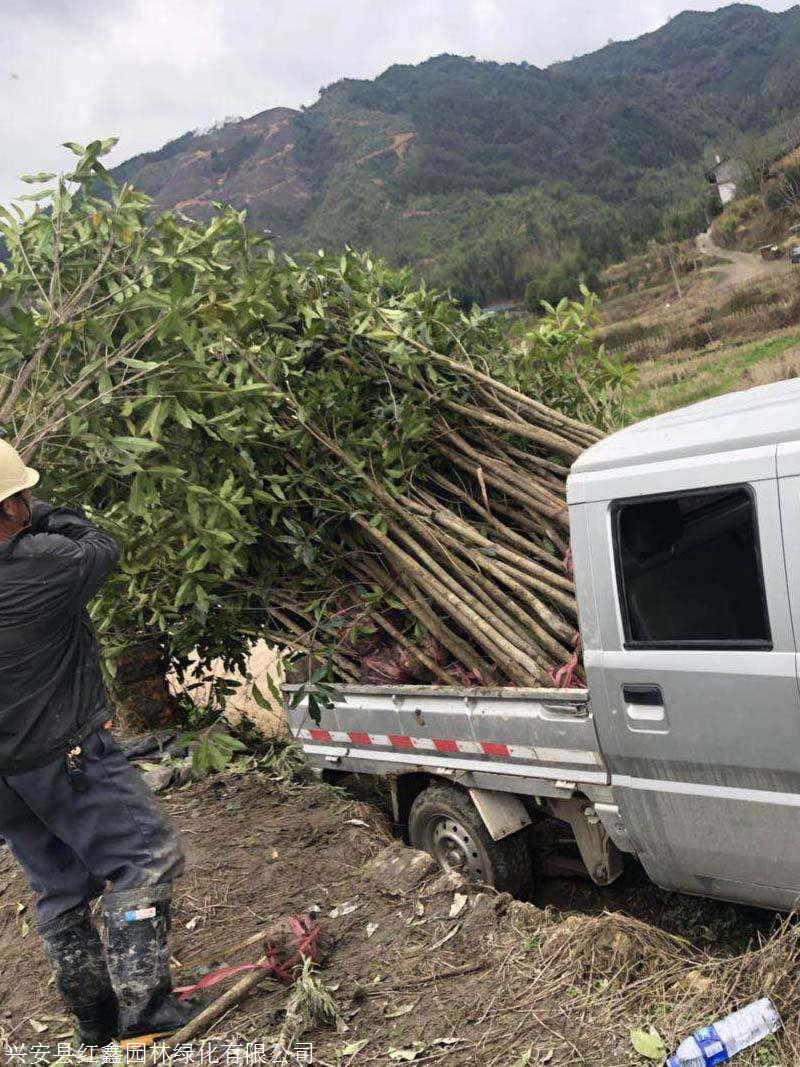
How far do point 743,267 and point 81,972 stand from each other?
185 feet

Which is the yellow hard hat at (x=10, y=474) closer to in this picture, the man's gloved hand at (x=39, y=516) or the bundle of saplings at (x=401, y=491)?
the man's gloved hand at (x=39, y=516)

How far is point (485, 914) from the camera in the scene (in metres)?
4.20

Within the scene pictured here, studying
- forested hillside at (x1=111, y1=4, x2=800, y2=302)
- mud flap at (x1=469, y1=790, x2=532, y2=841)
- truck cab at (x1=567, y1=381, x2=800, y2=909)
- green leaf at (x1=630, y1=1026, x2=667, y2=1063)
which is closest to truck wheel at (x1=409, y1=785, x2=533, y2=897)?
mud flap at (x1=469, y1=790, x2=532, y2=841)

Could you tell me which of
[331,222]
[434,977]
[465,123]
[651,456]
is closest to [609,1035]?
[434,977]

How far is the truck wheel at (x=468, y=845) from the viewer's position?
4.73 meters

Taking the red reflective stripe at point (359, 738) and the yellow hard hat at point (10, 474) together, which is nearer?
the yellow hard hat at point (10, 474)

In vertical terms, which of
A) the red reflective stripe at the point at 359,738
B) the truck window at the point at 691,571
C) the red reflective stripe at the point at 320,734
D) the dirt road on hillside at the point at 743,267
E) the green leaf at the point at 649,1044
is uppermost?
the dirt road on hillside at the point at 743,267

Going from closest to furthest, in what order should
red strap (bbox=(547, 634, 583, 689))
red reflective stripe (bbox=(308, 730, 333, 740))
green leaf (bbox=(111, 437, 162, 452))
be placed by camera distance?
green leaf (bbox=(111, 437, 162, 452)), red strap (bbox=(547, 634, 583, 689)), red reflective stripe (bbox=(308, 730, 333, 740))

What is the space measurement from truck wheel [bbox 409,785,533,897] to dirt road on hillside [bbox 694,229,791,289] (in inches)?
1718

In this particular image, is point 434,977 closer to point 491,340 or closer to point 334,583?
point 334,583

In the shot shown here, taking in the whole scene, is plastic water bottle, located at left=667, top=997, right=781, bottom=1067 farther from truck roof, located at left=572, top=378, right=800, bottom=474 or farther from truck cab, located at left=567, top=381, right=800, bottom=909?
truck roof, located at left=572, top=378, right=800, bottom=474

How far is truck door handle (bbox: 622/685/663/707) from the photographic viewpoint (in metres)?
3.61

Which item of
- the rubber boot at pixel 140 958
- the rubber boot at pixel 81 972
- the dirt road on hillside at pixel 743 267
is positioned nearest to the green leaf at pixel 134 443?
the rubber boot at pixel 140 958

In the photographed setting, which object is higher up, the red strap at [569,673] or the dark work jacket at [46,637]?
the dark work jacket at [46,637]
